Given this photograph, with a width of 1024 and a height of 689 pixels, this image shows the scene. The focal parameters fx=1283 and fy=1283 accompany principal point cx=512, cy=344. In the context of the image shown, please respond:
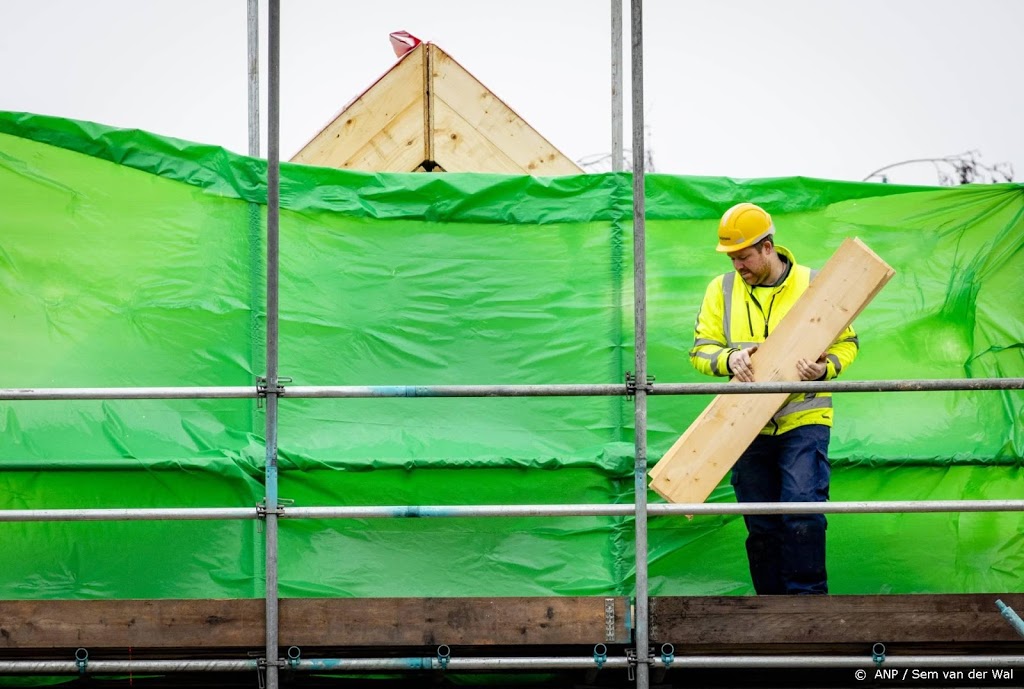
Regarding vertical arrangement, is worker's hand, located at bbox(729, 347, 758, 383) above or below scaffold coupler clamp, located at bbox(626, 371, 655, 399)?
above

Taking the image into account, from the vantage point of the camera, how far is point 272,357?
15.4 feet

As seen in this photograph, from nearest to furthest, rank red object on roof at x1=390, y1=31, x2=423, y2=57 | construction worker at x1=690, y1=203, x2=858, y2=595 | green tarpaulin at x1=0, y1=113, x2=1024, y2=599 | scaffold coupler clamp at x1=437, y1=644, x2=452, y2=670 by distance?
scaffold coupler clamp at x1=437, y1=644, x2=452, y2=670 < construction worker at x1=690, y1=203, x2=858, y2=595 < green tarpaulin at x1=0, y1=113, x2=1024, y2=599 < red object on roof at x1=390, y1=31, x2=423, y2=57

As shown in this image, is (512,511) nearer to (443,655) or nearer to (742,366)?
(443,655)

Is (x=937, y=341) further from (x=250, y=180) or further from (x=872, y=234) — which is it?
(x=250, y=180)

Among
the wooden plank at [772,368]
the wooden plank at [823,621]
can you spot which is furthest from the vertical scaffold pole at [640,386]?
the wooden plank at [772,368]

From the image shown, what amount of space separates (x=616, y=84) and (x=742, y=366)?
7.16 feet

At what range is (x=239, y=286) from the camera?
19.9 ft

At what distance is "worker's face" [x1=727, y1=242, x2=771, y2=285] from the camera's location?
5.55 metres

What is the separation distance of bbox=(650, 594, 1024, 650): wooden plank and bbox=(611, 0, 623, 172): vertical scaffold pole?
271 cm

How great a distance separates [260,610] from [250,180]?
86.6 inches

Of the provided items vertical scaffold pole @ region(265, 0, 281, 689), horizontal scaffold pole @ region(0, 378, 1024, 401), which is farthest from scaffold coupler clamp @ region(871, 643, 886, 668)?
vertical scaffold pole @ region(265, 0, 281, 689)

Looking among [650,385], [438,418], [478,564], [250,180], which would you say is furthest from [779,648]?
[250,180]

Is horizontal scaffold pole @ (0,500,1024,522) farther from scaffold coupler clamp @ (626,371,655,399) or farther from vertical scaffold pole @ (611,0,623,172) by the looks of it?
vertical scaffold pole @ (611,0,623,172)

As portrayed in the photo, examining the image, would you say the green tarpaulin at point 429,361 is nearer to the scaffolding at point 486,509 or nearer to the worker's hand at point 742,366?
the worker's hand at point 742,366
